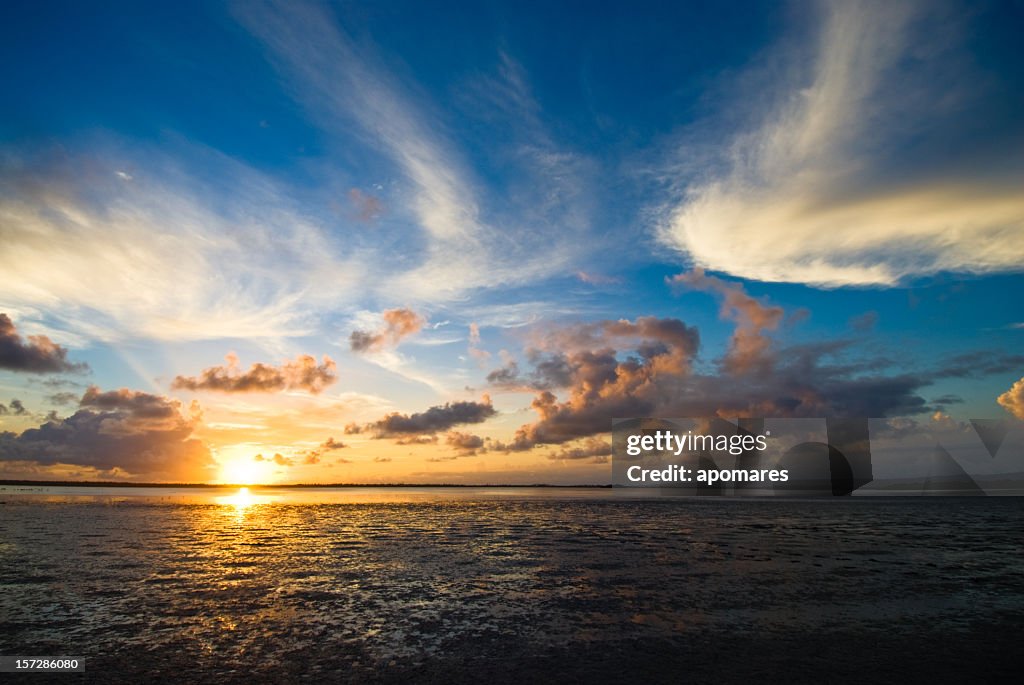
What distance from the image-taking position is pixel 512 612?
1426cm

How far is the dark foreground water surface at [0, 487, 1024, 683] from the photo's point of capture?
10094 mm

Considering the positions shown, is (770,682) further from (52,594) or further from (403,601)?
(52,594)

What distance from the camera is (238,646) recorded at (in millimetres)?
11281

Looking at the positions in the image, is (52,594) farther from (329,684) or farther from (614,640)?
(614,640)

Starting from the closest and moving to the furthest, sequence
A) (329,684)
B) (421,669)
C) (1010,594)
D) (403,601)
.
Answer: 1. (329,684)
2. (421,669)
3. (403,601)
4. (1010,594)

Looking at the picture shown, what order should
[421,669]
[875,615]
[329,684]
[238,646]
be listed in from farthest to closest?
[875,615] < [238,646] < [421,669] < [329,684]

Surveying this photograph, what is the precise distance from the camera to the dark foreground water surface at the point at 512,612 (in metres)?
10.1

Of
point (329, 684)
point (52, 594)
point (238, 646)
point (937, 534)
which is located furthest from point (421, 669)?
point (937, 534)

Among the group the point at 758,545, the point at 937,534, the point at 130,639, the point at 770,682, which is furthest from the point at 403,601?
the point at 937,534

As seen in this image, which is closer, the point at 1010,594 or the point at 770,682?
the point at 770,682

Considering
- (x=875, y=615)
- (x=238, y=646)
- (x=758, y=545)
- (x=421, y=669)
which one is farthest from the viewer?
(x=758, y=545)

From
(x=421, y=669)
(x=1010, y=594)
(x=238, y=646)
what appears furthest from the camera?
(x=1010, y=594)

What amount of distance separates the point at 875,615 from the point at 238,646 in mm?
14731

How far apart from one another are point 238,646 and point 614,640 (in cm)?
759
